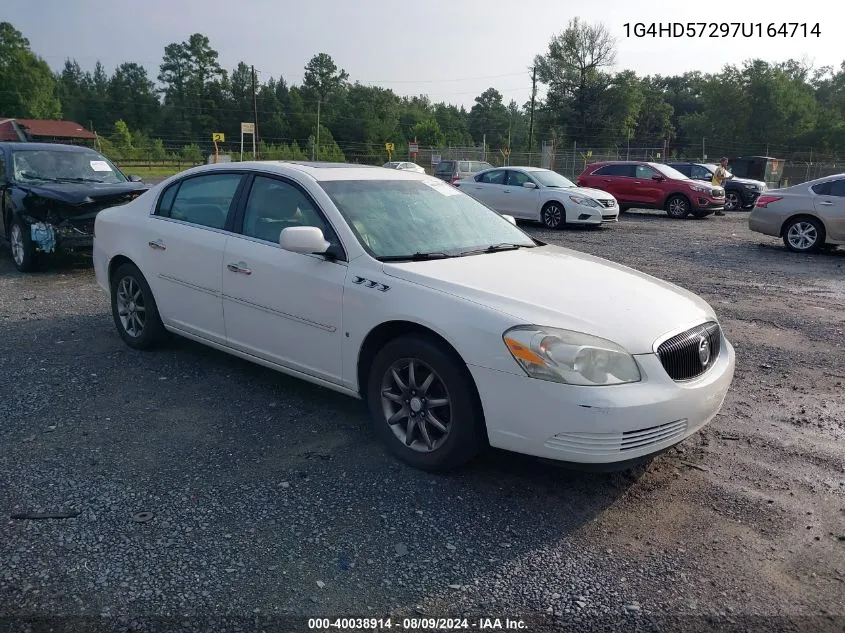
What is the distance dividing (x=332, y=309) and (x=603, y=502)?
182 cm

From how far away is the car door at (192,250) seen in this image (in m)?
4.96

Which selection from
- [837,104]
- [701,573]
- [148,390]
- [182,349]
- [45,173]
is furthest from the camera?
[837,104]

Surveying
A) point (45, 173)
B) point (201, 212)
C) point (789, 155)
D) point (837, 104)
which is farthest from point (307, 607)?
point (837, 104)

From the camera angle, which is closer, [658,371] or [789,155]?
[658,371]

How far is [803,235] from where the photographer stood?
43.2 ft

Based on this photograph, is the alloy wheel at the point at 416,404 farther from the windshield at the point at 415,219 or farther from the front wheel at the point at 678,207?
the front wheel at the point at 678,207

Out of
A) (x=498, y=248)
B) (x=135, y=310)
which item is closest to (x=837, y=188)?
(x=498, y=248)

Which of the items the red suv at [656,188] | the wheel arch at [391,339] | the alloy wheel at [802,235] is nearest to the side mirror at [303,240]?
the wheel arch at [391,339]

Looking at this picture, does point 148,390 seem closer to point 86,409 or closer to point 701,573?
point 86,409

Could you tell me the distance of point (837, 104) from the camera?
7094 centimetres

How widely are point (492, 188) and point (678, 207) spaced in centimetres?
642

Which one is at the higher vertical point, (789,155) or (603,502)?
(789,155)

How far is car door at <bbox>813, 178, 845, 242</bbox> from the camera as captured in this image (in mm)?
12664

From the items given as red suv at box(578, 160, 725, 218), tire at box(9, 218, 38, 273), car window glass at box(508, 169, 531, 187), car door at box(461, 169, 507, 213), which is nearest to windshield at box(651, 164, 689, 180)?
red suv at box(578, 160, 725, 218)
